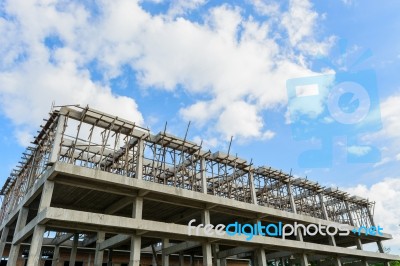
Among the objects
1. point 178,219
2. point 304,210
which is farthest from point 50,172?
point 304,210

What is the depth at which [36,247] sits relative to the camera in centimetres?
1517

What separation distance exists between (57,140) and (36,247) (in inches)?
217

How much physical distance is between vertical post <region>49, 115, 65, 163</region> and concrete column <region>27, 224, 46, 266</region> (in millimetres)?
3351

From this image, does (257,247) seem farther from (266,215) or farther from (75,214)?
(75,214)

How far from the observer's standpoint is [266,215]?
2506cm

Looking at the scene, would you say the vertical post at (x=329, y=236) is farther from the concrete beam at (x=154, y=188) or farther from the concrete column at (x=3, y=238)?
the concrete column at (x=3, y=238)

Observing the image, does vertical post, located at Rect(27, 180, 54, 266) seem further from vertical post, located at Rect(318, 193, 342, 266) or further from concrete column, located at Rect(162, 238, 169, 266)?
vertical post, located at Rect(318, 193, 342, 266)

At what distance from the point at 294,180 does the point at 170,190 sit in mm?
14577

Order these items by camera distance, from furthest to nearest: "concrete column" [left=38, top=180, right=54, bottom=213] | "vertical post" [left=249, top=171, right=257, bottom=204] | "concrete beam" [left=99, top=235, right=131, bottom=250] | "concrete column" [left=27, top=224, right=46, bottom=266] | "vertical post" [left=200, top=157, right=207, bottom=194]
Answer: "vertical post" [left=249, top=171, right=257, bottom=204] → "vertical post" [left=200, top=157, right=207, bottom=194] → "concrete beam" [left=99, top=235, right=131, bottom=250] → "concrete column" [left=38, top=180, right=54, bottom=213] → "concrete column" [left=27, top=224, right=46, bottom=266]

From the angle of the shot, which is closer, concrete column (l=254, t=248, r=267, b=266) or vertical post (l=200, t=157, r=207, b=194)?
vertical post (l=200, t=157, r=207, b=194)

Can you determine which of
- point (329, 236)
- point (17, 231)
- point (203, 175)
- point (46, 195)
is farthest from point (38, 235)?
point (329, 236)

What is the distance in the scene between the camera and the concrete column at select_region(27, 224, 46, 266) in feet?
48.4

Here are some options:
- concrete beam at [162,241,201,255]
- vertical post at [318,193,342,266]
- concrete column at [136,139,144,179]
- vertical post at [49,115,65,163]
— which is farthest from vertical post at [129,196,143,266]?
vertical post at [318,193,342,266]

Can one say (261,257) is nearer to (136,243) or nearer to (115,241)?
(136,243)
